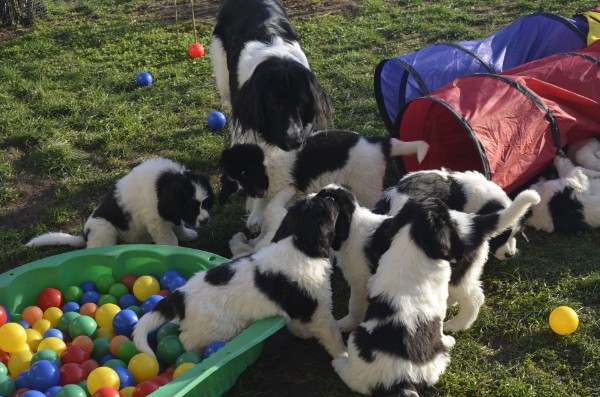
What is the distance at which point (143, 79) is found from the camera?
8.23 meters

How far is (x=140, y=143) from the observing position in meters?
6.98

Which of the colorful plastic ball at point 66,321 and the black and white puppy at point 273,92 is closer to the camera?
the colorful plastic ball at point 66,321

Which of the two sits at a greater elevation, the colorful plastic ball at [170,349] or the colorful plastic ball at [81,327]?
the colorful plastic ball at [170,349]

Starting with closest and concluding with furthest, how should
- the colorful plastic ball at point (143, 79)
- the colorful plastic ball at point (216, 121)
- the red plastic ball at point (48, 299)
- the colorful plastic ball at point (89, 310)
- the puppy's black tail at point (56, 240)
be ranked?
the colorful plastic ball at point (89, 310)
the red plastic ball at point (48, 299)
the puppy's black tail at point (56, 240)
the colorful plastic ball at point (216, 121)
the colorful plastic ball at point (143, 79)

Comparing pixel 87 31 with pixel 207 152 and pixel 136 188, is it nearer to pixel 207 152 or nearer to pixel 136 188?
pixel 207 152

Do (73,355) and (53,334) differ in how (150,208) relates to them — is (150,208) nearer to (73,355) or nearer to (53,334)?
(53,334)


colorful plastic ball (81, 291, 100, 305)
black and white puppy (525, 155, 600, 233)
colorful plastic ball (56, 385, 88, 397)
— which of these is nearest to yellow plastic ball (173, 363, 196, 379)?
colorful plastic ball (56, 385, 88, 397)

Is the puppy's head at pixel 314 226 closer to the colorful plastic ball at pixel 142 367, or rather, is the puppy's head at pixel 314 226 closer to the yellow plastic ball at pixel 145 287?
the colorful plastic ball at pixel 142 367

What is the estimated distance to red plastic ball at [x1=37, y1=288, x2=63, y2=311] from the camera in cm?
482

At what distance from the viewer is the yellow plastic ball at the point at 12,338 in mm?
4270

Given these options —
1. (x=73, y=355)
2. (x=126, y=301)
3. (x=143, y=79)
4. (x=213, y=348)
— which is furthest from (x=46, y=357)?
(x=143, y=79)

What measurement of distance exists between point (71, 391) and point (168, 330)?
72 cm

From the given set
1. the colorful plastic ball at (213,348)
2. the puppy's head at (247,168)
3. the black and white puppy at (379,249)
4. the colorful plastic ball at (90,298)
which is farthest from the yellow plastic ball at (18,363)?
the puppy's head at (247,168)

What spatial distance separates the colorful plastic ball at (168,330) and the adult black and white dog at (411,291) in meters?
0.98
